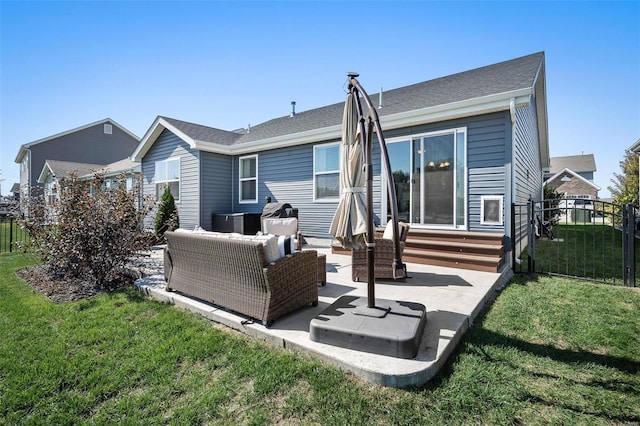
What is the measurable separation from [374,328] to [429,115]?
16.0 feet

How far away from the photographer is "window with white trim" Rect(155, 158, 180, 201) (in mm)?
10141

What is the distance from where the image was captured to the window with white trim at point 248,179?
948cm

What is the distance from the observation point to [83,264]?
15.6 ft

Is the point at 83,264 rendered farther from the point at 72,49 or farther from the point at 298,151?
the point at 72,49

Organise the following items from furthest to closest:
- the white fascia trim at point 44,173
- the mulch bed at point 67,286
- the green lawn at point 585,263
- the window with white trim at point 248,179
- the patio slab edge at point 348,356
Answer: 1. the white fascia trim at point 44,173
2. the window with white trim at point 248,179
3. the green lawn at point 585,263
4. the mulch bed at point 67,286
5. the patio slab edge at point 348,356

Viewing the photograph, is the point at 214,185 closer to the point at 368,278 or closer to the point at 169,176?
the point at 169,176

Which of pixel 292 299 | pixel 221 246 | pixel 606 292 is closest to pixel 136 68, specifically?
pixel 221 246

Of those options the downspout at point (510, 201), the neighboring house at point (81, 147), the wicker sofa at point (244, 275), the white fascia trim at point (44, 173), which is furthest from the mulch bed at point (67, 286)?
the neighboring house at point (81, 147)

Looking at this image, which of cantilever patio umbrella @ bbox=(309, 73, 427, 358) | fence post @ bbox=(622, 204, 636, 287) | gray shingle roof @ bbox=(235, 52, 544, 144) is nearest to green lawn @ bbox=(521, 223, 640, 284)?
fence post @ bbox=(622, 204, 636, 287)

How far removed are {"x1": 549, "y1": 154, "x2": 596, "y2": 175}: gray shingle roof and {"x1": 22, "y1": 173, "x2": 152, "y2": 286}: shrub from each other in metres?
42.1

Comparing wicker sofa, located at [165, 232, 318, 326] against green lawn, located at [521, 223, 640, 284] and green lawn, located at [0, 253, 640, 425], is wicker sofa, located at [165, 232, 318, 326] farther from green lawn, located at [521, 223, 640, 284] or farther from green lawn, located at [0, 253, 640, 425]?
green lawn, located at [521, 223, 640, 284]

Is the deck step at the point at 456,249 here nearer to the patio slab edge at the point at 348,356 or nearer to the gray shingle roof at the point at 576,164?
the patio slab edge at the point at 348,356

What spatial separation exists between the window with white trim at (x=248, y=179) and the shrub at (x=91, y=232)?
4313mm

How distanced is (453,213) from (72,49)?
1096cm
